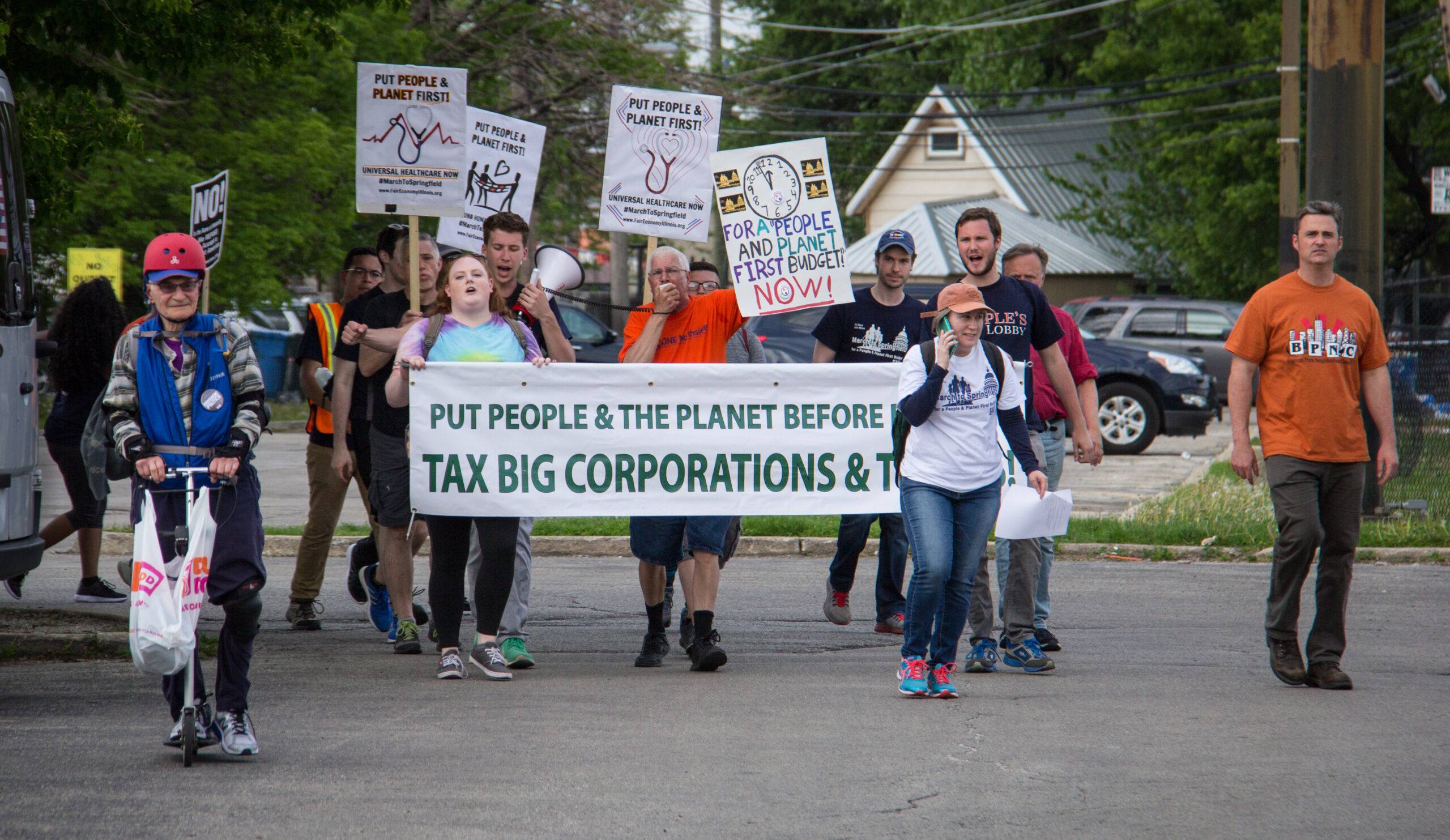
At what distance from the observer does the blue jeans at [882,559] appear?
8.21 metres

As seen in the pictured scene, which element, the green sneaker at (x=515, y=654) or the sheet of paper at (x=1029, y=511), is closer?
the sheet of paper at (x=1029, y=511)

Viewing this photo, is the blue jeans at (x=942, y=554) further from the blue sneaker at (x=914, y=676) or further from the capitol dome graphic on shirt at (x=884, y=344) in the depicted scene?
the capitol dome graphic on shirt at (x=884, y=344)

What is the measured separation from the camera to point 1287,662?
682cm

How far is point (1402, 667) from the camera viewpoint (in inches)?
287

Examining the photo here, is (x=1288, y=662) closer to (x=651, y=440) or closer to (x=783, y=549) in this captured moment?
(x=651, y=440)

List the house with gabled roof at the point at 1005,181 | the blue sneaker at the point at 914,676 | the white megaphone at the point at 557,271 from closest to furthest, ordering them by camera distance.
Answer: the blue sneaker at the point at 914,676
the white megaphone at the point at 557,271
the house with gabled roof at the point at 1005,181

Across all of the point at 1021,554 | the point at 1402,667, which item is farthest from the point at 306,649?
the point at 1402,667

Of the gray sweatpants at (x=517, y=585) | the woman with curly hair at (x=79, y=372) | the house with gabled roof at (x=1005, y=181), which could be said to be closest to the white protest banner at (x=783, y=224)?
the gray sweatpants at (x=517, y=585)

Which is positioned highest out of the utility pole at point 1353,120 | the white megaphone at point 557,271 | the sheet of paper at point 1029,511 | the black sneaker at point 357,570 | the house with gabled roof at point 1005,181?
the house with gabled roof at point 1005,181

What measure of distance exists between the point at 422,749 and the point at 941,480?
239cm

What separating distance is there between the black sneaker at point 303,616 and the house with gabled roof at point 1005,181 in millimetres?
32238

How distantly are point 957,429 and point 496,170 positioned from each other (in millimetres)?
4116

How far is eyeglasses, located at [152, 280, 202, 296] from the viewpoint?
212 inches

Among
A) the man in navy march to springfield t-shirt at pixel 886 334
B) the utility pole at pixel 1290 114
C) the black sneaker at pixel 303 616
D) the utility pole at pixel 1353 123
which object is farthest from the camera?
the utility pole at pixel 1290 114
